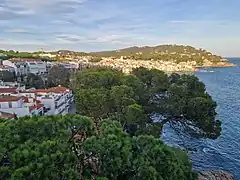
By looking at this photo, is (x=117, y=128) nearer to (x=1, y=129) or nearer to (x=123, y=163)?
(x=123, y=163)

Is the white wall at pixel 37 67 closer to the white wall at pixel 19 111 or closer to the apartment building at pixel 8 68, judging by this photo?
the apartment building at pixel 8 68

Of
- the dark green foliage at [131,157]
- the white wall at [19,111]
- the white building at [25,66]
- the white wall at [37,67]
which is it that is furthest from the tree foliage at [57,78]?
the dark green foliage at [131,157]

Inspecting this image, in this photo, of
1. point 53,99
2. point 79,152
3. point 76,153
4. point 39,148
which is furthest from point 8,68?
point 39,148

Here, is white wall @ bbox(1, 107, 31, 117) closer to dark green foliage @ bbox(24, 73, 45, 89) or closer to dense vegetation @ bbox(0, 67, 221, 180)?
dense vegetation @ bbox(0, 67, 221, 180)

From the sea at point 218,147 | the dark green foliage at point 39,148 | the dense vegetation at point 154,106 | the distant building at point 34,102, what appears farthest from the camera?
the distant building at point 34,102

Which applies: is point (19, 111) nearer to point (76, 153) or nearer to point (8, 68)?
point (76, 153)
